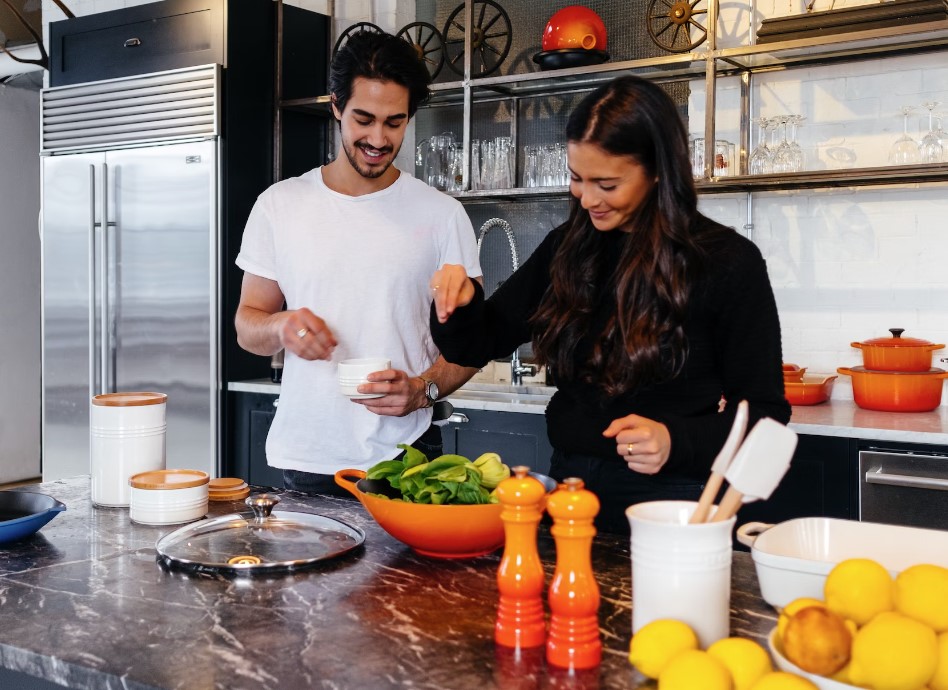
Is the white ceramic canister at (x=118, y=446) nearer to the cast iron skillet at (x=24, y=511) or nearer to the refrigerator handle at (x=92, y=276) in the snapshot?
the cast iron skillet at (x=24, y=511)

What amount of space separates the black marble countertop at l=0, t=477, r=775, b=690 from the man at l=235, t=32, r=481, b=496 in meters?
0.64

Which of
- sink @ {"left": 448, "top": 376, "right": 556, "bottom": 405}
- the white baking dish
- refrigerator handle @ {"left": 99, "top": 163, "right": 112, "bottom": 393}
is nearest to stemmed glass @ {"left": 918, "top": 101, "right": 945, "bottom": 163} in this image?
sink @ {"left": 448, "top": 376, "right": 556, "bottom": 405}

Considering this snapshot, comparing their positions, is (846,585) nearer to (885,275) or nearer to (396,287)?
(396,287)

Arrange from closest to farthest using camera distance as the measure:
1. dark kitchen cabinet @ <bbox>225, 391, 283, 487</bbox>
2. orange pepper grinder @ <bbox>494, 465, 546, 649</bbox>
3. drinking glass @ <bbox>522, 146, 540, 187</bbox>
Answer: orange pepper grinder @ <bbox>494, 465, 546, 649</bbox>
drinking glass @ <bbox>522, 146, 540, 187</bbox>
dark kitchen cabinet @ <bbox>225, 391, 283, 487</bbox>

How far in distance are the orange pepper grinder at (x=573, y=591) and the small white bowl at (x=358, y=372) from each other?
0.96m

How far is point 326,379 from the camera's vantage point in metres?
2.35

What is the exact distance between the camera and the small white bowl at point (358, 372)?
204 centimetres

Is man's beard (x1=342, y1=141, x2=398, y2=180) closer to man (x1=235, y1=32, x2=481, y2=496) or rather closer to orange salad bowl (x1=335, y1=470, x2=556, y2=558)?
man (x1=235, y1=32, x2=481, y2=496)

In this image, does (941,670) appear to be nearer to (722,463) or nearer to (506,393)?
(722,463)

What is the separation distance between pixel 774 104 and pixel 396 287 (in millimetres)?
2118

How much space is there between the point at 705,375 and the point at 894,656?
0.89 metres

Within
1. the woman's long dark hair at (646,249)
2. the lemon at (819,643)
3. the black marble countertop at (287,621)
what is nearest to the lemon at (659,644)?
the black marble countertop at (287,621)

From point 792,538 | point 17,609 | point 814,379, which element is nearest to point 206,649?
point 17,609

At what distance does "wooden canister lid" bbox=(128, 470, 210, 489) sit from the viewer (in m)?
1.82
